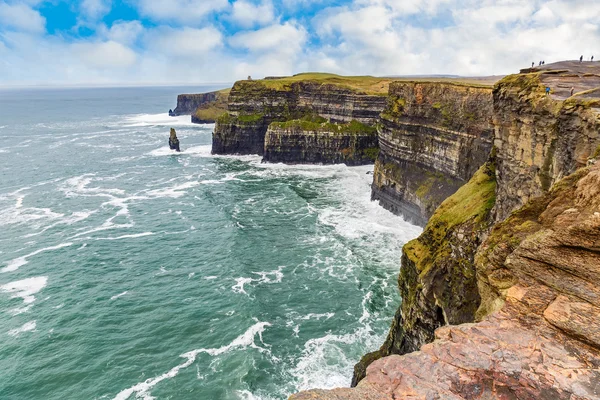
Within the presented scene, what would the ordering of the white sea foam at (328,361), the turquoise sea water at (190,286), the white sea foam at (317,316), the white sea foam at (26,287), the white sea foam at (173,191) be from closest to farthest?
1. the white sea foam at (328,361)
2. the turquoise sea water at (190,286)
3. the white sea foam at (317,316)
4. the white sea foam at (26,287)
5. the white sea foam at (173,191)

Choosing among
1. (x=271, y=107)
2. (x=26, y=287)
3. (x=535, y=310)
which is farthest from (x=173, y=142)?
(x=535, y=310)

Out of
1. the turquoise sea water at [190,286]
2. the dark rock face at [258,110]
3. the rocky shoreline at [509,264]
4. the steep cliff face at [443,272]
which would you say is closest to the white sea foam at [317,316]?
the turquoise sea water at [190,286]

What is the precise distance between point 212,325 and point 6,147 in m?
132

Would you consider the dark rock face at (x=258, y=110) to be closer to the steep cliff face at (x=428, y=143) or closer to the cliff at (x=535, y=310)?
the steep cliff face at (x=428, y=143)

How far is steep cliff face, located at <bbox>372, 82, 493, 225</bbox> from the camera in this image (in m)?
54.8

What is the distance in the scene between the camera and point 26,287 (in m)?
45.0

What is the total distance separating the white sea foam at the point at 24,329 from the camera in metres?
37.2

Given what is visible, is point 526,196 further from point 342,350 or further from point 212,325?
point 212,325

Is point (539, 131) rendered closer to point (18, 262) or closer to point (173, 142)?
point (18, 262)

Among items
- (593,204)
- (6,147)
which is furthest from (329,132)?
(6,147)

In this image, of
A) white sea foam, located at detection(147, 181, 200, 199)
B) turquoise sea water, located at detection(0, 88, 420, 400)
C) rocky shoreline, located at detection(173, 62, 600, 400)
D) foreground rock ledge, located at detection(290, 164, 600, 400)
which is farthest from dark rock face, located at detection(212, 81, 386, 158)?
foreground rock ledge, located at detection(290, 164, 600, 400)

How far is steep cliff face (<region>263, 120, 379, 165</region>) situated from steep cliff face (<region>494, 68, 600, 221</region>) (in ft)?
257

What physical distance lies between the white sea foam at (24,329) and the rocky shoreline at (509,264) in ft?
105

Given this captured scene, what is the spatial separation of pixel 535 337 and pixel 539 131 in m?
15.3
